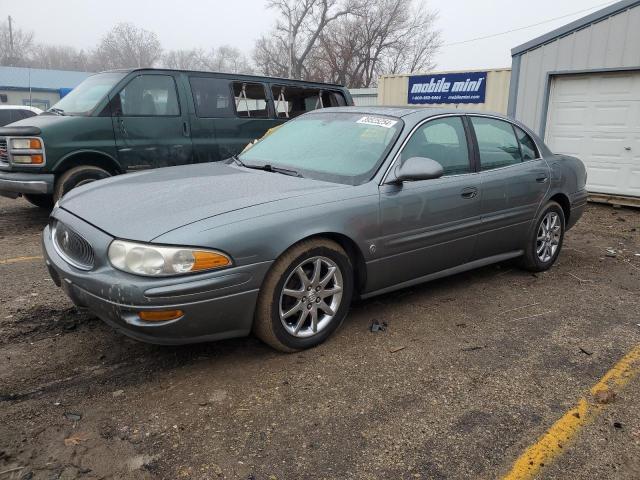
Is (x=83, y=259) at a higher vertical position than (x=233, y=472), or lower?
higher

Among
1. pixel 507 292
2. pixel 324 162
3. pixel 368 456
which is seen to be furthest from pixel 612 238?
pixel 368 456

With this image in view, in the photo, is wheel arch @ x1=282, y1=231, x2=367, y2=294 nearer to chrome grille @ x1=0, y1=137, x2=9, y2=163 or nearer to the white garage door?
chrome grille @ x1=0, y1=137, x2=9, y2=163

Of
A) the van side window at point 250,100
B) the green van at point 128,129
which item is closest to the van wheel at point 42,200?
the green van at point 128,129

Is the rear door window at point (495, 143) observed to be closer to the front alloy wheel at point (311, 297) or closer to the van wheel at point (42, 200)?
the front alloy wheel at point (311, 297)

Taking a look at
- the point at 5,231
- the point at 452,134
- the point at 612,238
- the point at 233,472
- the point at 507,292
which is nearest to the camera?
the point at 233,472

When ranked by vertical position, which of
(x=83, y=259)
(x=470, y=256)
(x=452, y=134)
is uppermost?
(x=452, y=134)

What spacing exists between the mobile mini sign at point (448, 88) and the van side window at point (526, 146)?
9405 mm

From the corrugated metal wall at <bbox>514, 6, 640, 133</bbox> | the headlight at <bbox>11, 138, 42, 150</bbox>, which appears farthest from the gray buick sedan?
the corrugated metal wall at <bbox>514, 6, 640, 133</bbox>

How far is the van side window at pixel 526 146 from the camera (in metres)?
4.86

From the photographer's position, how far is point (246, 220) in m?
2.92

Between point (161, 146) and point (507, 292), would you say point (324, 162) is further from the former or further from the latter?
point (161, 146)

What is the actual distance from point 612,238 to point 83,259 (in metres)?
6.62

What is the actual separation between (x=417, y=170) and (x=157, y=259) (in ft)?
6.00

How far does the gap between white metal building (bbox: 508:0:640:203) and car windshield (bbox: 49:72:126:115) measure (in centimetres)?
753
